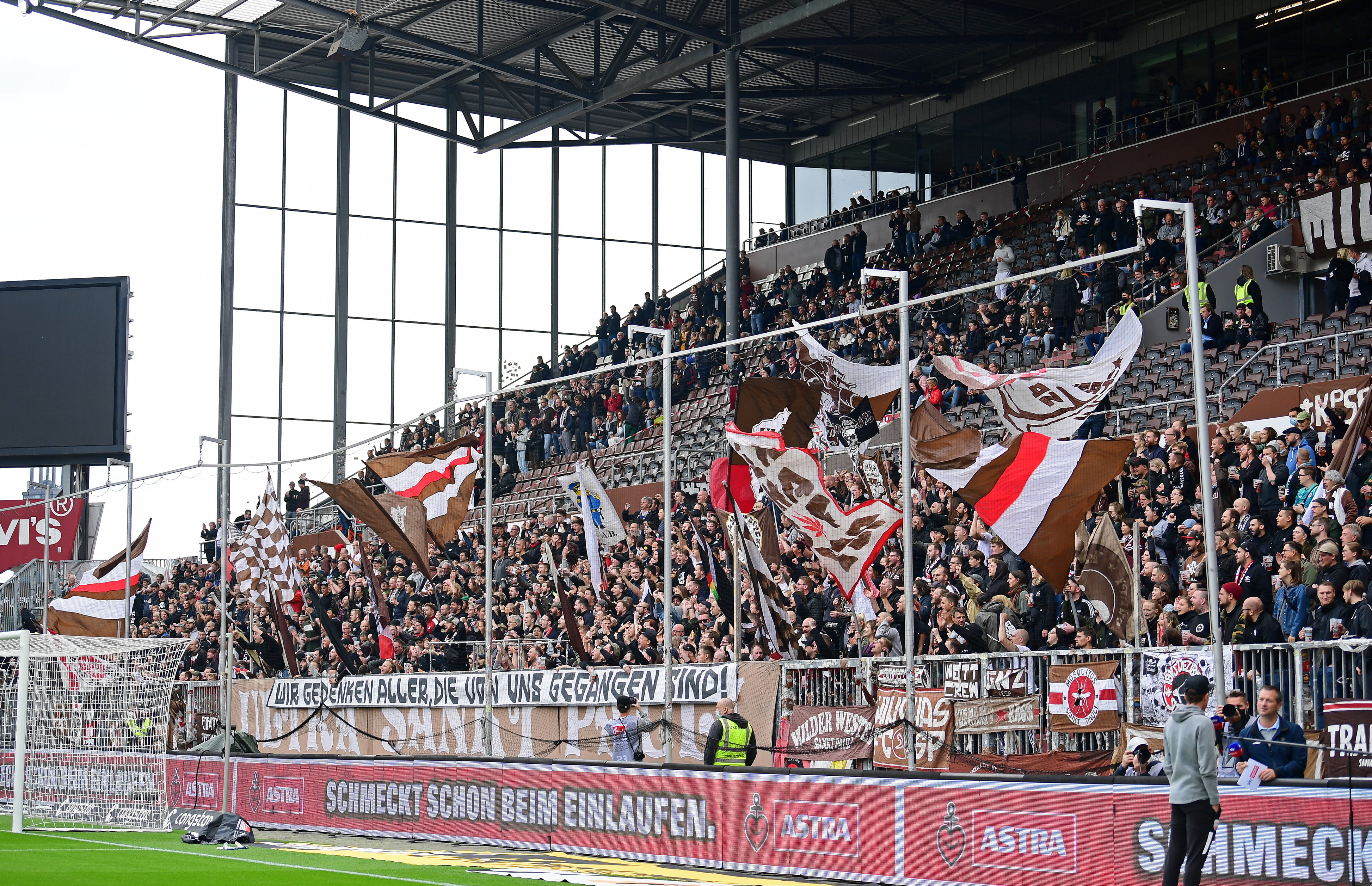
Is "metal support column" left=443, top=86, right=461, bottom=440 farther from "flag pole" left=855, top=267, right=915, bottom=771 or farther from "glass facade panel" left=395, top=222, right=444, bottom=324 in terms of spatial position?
"flag pole" left=855, top=267, right=915, bottom=771

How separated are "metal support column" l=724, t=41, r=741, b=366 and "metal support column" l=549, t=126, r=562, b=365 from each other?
57.1 ft

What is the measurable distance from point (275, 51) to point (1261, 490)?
37.4 m

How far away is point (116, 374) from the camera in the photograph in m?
45.0

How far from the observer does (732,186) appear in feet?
121

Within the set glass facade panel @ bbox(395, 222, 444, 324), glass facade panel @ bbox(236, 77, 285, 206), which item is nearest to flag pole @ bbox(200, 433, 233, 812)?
glass facade panel @ bbox(236, 77, 285, 206)

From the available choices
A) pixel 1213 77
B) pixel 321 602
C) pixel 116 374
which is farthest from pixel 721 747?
pixel 116 374

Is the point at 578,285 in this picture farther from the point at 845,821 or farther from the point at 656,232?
the point at 845,821

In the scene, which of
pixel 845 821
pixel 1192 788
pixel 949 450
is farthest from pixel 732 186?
pixel 1192 788

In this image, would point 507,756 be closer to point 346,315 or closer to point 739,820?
point 739,820

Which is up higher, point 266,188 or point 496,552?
point 266,188

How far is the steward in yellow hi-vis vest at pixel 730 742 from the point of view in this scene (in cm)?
1758

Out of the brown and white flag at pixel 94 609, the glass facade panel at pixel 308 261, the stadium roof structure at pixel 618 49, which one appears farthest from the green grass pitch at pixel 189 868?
the glass facade panel at pixel 308 261

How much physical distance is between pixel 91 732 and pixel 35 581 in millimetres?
25685

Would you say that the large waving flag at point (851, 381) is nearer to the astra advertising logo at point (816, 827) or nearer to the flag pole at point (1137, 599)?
the flag pole at point (1137, 599)
